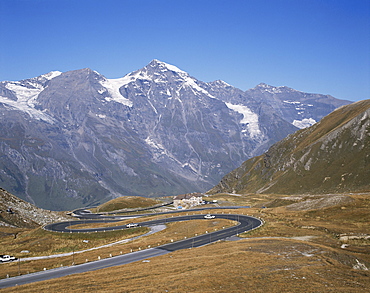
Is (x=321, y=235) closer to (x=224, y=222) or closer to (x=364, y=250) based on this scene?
(x=364, y=250)

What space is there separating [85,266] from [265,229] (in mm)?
43245

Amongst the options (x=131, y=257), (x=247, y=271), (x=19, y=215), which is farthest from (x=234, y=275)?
(x=19, y=215)

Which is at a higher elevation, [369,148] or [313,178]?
[369,148]

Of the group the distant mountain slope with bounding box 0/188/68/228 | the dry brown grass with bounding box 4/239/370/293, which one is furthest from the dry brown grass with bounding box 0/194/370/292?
the distant mountain slope with bounding box 0/188/68/228

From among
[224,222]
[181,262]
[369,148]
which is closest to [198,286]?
[181,262]

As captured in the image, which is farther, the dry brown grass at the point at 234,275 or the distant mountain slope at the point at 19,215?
the distant mountain slope at the point at 19,215

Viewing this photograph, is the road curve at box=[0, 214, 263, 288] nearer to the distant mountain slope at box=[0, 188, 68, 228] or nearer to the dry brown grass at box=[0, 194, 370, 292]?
the dry brown grass at box=[0, 194, 370, 292]

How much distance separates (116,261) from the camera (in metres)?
58.0

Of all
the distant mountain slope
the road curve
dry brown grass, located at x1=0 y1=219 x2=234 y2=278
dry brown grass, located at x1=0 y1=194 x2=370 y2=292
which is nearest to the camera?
dry brown grass, located at x1=0 y1=194 x2=370 y2=292

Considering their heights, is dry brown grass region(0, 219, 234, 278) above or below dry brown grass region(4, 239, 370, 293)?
below

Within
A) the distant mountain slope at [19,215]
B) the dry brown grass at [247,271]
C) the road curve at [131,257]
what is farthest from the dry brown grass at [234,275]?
the distant mountain slope at [19,215]

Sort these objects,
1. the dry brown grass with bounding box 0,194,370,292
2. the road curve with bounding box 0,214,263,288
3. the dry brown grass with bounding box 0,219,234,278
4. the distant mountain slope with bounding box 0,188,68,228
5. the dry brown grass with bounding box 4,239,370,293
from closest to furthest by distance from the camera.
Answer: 1. the dry brown grass with bounding box 4,239,370,293
2. the dry brown grass with bounding box 0,194,370,292
3. the road curve with bounding box 0,214,263,288
4. the dry brown grass with bounding box 0,219,234,278
5. the distant mountain slope with bounding box 0,188,68,228

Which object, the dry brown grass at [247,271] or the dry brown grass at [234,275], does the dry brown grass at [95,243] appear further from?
the dry brown grass at [234,275]

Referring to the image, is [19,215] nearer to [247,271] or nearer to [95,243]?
[95,243]
